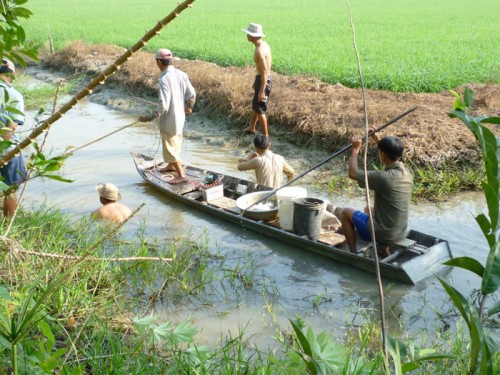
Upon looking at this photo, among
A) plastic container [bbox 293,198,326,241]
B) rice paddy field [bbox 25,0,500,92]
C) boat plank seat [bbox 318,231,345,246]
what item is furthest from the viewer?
rice paddy field [bbox 25,0,500,92]

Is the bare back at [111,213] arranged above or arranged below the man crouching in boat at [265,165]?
below

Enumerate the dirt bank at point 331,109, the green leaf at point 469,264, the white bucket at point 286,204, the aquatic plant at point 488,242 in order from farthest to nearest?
the dirt bank at point 331,109
the white bucket at point 286,204
the green leaf at point 469,264
the aquatic plant at point 488,242

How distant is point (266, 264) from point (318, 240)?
0.63m

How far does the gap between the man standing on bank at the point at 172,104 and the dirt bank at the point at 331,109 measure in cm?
57

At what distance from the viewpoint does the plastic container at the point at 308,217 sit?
18.8ft

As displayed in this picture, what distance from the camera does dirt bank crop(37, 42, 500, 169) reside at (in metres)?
8.23

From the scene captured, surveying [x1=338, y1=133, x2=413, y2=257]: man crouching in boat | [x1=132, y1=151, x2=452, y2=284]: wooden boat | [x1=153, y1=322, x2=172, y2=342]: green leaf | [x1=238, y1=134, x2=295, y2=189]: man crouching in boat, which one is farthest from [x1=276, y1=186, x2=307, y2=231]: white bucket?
[x1=153, y1=322, x2=172, y2=342]: green leaf

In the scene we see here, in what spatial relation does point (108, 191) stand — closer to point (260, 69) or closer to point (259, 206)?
point (259, 206)

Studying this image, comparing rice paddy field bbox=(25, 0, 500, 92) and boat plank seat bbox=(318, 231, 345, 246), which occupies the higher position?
rice paddy field bbox=(25, 0, 500, 92)

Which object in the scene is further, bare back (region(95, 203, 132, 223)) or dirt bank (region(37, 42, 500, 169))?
dirt bank (region(37, 42, 500, 169))

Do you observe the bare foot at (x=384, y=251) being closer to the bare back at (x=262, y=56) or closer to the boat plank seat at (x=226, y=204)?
the boat plank seat at (x=226, y=204)

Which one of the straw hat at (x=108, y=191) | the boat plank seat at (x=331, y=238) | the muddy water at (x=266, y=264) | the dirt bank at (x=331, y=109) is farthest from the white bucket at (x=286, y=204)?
the dirt bank at (x=331, y=109)

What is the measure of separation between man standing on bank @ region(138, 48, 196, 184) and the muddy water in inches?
26.8

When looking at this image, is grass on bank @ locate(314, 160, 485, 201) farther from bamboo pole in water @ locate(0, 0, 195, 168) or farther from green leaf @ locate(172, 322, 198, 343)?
bamboo pole in water @ locate(0, 0, 195, 168)
